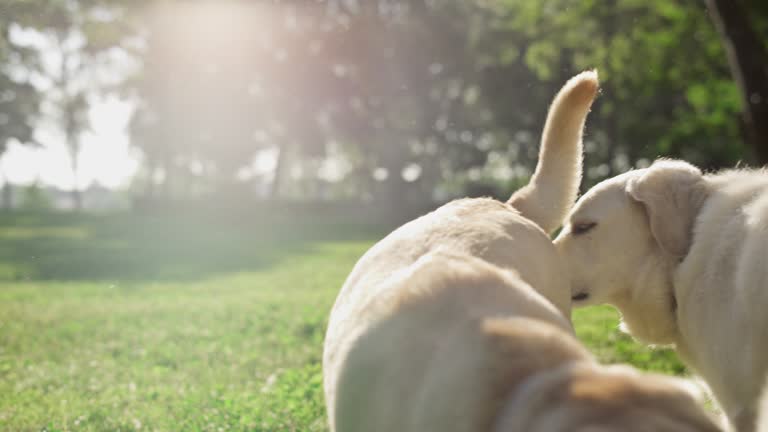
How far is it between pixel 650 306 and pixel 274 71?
119 feet

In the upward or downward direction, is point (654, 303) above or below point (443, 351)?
below

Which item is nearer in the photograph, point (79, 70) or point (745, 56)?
point (745, 56)

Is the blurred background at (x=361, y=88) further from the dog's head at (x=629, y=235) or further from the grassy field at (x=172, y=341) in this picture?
the dog's head at (x=629, y=235)

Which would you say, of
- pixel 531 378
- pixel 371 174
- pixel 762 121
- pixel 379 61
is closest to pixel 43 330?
pixel 531 378

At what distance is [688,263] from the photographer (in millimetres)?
3852

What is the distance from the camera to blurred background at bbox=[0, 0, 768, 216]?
2916cm

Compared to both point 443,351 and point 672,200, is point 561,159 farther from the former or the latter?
point 443,351

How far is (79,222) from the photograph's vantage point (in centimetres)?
3153

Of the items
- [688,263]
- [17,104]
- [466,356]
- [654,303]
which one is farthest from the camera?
[17,104]

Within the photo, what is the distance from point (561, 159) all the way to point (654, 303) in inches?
41.1

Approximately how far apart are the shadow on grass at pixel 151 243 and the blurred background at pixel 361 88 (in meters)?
A: 4.03

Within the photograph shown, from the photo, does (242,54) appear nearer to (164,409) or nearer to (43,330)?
(43,330)

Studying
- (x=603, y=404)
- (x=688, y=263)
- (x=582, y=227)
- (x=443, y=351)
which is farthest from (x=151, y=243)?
(x=603, y=404)

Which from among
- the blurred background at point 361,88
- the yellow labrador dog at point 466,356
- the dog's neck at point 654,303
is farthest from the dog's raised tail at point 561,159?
the blurred background at point 361,88
